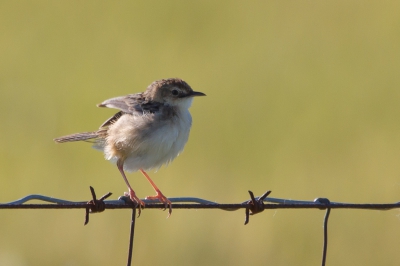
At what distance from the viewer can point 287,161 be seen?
11.6 metres

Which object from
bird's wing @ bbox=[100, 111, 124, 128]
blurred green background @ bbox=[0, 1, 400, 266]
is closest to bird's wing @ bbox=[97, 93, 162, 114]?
bird's wing @ bbox=[100, 111, 124, 128]

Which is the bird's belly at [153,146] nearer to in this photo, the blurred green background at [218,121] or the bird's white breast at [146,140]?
the bird's white breast at [146,140]

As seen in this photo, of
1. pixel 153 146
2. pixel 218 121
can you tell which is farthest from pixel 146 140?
pixel 218 121

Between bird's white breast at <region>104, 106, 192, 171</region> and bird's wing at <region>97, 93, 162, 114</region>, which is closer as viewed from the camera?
bird's white breast at <region>104, 106, 192, 171</region>

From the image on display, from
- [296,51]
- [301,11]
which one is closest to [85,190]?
[296,51]

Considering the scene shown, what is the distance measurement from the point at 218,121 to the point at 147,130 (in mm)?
6186

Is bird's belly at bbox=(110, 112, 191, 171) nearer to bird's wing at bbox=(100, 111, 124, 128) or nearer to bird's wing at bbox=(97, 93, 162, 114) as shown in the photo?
bird's wing at bbox=(97, 93, 162, 114)

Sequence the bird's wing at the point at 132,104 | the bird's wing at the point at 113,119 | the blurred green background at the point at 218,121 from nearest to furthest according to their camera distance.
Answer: the bird's wing at the point at 132,104
the bird's wing at the point at 113,119
the blurred green background at the point at 218,121

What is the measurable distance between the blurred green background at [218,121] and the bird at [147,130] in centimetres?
201

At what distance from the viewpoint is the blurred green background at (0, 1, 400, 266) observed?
9.21 metres

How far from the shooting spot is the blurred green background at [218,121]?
363 inches

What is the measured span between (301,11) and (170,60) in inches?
174

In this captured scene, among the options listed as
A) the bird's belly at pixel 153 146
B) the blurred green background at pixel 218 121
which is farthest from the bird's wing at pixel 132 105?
the blurred green background at pixel 218 121

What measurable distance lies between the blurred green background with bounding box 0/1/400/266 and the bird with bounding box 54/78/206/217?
2005 millimetres
